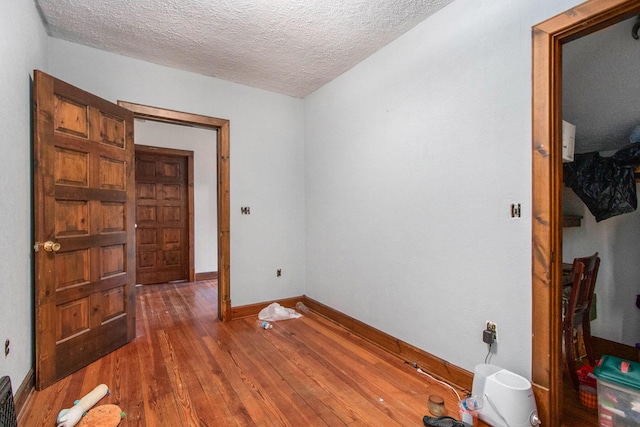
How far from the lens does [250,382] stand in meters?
2.13

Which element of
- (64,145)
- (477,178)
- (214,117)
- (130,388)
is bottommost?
(130,388)

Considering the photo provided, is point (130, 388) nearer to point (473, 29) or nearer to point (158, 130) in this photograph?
point (473, 29)

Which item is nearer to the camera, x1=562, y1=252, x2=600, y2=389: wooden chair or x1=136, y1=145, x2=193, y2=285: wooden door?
x1=562, y1=252, x2=600, y2=389: wooden chair

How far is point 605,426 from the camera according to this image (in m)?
1.60

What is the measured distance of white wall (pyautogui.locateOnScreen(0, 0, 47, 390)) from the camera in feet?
5.42

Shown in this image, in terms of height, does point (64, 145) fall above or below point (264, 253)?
above

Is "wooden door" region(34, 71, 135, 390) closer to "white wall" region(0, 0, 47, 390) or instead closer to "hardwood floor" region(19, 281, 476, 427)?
"white wall" region(0, 0, 47, 390)

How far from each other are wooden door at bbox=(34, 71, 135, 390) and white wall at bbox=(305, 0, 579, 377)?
204cm

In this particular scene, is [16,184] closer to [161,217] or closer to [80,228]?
[80,228]

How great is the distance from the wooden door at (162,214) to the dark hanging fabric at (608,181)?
523 cm

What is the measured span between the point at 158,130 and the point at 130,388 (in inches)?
164

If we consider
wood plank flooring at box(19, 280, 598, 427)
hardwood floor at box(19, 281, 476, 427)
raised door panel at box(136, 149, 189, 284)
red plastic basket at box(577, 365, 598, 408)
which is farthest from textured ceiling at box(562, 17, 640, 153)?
raised door panel at box(136, 149, 189, 284)

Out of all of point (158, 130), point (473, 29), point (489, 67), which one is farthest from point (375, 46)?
point (158, 130)

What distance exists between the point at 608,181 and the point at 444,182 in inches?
43.6
